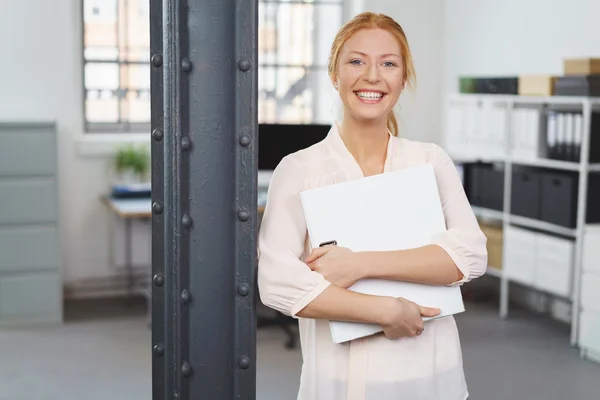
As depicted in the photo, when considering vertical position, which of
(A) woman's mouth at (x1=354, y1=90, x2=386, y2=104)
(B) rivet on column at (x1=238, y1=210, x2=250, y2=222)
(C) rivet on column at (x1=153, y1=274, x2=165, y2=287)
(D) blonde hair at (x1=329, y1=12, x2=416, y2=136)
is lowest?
(C) rivet on column at (x1=153, y1=274, x2=165, y2=287)

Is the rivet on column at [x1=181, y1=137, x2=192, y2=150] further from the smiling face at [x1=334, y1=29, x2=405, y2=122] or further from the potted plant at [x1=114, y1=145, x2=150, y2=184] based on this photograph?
the potted plant at [x1=114, y1=145, x2=150, y2=184]

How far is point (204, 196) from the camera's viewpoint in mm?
1286

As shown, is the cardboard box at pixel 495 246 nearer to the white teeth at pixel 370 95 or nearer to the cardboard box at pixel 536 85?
the cardboard box at pixel 536 85

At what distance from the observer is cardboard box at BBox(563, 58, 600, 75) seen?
15.5 feet

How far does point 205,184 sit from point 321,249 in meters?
0.24

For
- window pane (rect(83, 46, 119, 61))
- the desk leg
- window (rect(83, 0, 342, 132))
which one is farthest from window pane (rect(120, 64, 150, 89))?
the desk leg

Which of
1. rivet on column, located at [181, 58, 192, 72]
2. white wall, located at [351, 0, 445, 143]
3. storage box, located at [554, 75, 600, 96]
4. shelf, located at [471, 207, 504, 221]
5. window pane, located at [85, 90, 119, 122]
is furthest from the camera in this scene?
white wall, located at [351, 0, 445, 143]

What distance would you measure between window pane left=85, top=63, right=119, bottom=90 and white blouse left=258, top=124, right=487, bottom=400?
4855 mm

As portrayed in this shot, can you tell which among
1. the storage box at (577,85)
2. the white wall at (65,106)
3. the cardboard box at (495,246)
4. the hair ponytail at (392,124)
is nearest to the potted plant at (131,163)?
the white wall at (65,106)

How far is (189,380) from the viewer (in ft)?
4.34

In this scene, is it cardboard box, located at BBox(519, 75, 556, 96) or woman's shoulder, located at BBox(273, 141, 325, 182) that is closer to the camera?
woman's shoulder, located at BBox(273, 141, 325, 182)

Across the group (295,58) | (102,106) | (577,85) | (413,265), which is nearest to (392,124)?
(413,265)

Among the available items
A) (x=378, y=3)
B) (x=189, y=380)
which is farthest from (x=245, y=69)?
(x=378, y=3)

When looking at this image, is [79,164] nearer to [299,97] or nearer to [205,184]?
[299,97]
